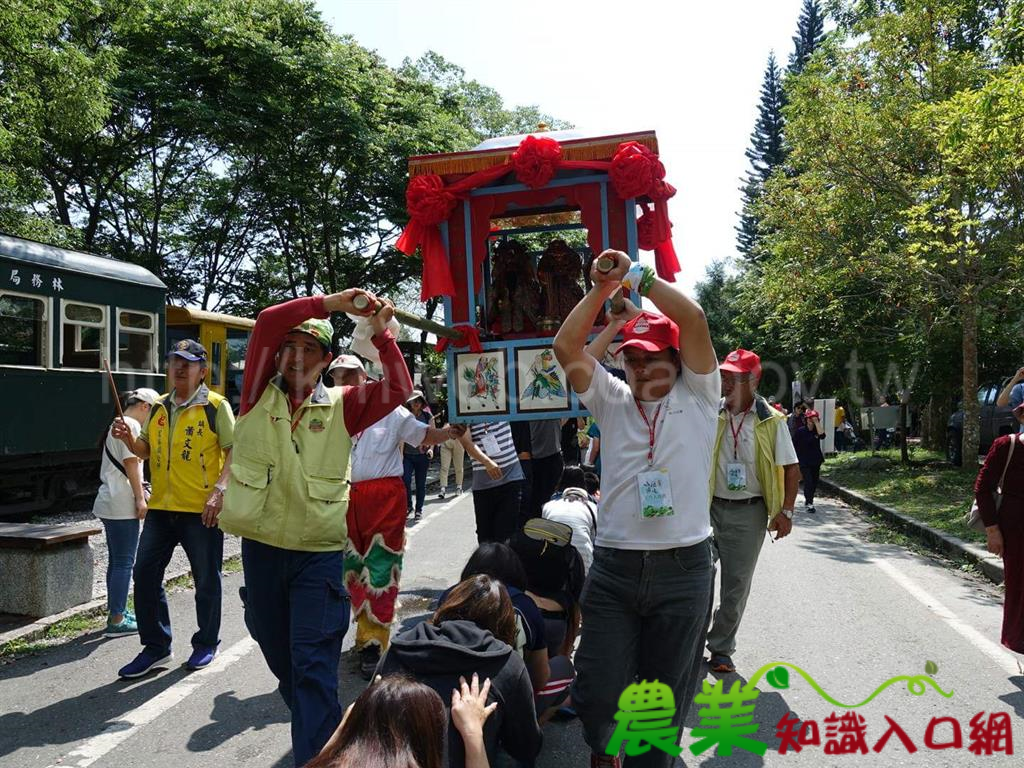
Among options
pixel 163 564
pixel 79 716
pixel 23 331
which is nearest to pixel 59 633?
pixel 163 564

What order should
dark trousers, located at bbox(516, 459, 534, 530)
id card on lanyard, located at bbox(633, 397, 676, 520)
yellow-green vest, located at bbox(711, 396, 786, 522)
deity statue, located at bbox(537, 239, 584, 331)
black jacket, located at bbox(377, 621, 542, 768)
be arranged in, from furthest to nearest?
dark trousers, located at bbox(516, 459, 534, 530)
deity statue, located at bbox(537, 239, 584, 331)
yellow-green vest, located at bbox(711, 396, 786, 522)
id card on lanyard, located at bbox(633, 397, 676, 520)
black jacket, located at bbox(377, 621, 542, 768)

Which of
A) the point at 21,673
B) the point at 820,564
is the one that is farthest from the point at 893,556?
the point at 21,673

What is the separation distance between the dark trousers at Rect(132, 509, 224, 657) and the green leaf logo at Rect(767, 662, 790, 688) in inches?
131

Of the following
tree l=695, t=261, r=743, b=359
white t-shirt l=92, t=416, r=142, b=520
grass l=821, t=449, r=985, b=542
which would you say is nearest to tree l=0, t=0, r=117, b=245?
white t-shirt l=92, t=416, r=142, b=520

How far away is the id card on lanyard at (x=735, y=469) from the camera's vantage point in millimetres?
5023

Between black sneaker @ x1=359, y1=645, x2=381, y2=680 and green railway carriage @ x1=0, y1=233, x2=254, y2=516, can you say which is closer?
black sneaker @ x1=359, y1=645, x2=381, y2=680

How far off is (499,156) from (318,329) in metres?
2.29

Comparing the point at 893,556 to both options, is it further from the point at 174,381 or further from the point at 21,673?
the point at 21,673

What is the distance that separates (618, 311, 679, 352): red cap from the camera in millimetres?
3105

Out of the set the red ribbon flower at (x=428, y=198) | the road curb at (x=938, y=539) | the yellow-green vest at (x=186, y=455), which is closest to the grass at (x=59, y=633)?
the yellow-green vest at (x=186, y=455)

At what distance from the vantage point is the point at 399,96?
20141 mm

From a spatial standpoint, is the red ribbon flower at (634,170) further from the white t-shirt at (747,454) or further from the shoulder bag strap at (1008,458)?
the shoulder bag strap at (1008,458)

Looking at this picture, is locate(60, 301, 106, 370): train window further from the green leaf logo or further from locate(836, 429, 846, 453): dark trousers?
locate(836, 429, 846, 453): dark trousers

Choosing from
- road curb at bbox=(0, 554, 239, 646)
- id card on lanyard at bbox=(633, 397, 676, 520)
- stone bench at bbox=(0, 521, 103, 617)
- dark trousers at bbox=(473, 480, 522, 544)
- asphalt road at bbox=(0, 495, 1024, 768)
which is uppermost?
id card on lanyard at bbox=(633, 397, 676, 520)
